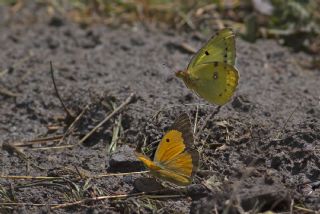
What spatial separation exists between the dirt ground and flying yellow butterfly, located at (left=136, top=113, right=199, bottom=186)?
103mm

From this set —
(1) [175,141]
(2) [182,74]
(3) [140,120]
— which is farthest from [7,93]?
(1) [175,141]

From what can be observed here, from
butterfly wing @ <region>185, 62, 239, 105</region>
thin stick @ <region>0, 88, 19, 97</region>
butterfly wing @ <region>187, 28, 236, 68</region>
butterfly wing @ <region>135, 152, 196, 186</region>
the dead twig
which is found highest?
butterfly wing @ <region>187, 28, 236, 68</region>

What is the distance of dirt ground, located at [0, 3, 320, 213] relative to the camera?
349cm

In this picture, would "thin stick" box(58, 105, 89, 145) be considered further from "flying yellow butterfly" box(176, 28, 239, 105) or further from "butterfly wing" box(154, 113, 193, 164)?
"butterfly wing" box(154, 113, 193, 164)

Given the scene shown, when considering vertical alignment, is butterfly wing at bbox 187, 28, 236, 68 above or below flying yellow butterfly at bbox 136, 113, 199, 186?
above

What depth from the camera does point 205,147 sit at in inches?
152

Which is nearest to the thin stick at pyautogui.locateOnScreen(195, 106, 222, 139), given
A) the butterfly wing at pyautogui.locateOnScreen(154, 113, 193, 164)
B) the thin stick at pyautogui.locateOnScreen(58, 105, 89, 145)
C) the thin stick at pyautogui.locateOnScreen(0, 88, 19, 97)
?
the butterfly wing at pyautogui.locateOnScreen(154, 113, 193, 164)

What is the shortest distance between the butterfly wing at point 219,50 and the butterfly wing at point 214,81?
0.04 m

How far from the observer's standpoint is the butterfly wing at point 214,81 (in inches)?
157

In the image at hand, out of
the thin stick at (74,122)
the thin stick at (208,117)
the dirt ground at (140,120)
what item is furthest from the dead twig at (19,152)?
the thin stick at (208,117)

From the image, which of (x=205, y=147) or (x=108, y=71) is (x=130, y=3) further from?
(x=205, y=147)

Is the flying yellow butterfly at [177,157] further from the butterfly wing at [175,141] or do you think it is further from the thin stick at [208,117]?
the thin stick at [208,117]

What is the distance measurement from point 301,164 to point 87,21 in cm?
320

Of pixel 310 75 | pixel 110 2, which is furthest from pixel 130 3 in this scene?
pixel 310 75
